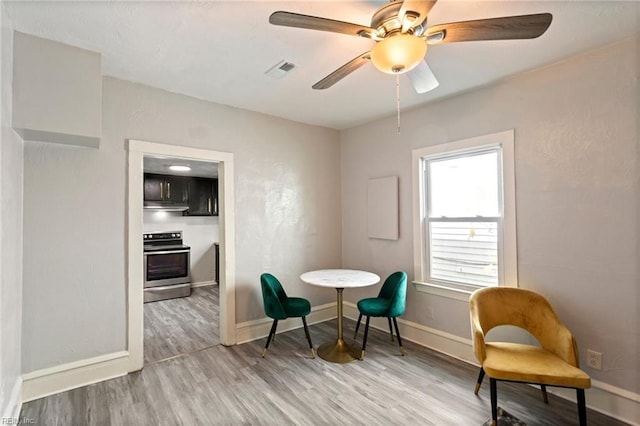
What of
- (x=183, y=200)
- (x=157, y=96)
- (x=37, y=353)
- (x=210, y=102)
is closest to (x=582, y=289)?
(x=210, y=102)

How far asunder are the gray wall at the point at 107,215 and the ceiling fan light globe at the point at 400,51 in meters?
2.24

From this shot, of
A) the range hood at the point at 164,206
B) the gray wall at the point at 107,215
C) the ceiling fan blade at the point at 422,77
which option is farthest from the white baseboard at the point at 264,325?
the range hood at the point at 164,206

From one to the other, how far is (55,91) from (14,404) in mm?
2125

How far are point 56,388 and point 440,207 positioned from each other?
148 inches

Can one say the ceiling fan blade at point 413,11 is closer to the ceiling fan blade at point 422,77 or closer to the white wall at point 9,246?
the ceiling fan blade at point 422,77

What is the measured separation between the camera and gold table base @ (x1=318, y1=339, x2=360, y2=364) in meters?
2.96

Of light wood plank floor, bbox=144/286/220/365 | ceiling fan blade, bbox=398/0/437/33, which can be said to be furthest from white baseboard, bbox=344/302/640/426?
ceiling fan blade, bbox=398/0/437/33

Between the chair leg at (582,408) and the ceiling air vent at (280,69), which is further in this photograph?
the ceiling air vent at (280,69)

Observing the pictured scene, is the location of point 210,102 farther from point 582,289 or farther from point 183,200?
point 582,289

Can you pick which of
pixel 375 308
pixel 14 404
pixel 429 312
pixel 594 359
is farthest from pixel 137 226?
pixel 594 359

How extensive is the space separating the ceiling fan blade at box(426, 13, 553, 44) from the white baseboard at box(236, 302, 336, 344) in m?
3.18

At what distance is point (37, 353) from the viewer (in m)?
2.33

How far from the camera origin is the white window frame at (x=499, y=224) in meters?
2.67

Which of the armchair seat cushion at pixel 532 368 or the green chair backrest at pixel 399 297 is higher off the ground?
the green chair backrest at pixel 399 297
